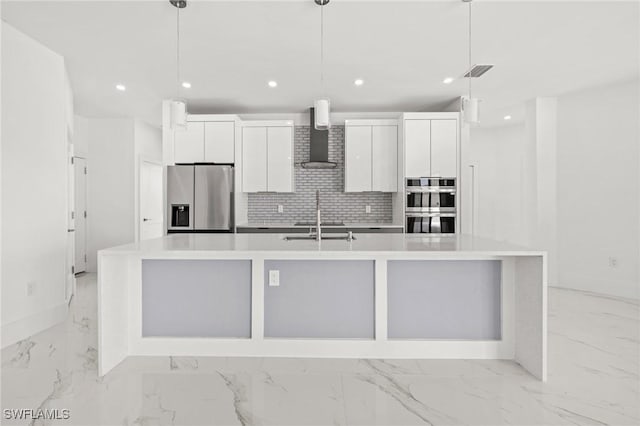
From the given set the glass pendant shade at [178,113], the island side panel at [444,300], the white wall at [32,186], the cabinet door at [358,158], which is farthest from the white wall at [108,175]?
the island side panel at [444,300]

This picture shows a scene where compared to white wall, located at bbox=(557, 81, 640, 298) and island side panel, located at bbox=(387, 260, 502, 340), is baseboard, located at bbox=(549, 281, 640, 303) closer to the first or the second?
white wall, located at bbox=(557, 81, 640, 298)

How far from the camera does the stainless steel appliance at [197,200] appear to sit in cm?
487

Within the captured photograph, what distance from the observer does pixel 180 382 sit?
2266 mm

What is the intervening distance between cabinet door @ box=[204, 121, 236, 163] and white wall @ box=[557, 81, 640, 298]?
181 inches

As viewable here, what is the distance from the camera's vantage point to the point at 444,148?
4918mm

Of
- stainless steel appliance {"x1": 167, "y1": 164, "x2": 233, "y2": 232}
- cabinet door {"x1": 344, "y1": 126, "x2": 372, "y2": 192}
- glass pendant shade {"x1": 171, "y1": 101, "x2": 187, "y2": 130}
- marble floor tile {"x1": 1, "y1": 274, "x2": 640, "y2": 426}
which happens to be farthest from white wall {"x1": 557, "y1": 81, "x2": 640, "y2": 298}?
glass pendant shade {"x1": 171, "y1": 101, "x2": 187, "y2": 130}

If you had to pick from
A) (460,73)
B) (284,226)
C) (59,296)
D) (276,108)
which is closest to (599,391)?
(460,73)

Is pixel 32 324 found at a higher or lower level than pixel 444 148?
lower

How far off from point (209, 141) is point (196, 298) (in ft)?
9.63

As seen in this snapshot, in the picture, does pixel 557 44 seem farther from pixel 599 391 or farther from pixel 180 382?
pixel 180 382

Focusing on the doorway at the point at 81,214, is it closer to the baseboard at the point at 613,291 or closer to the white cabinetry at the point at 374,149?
the white cabinetry at the point at 374,149

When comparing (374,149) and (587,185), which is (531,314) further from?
(587,185)

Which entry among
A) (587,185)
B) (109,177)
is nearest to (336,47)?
(587,185)

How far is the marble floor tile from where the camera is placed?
6.20 ft
